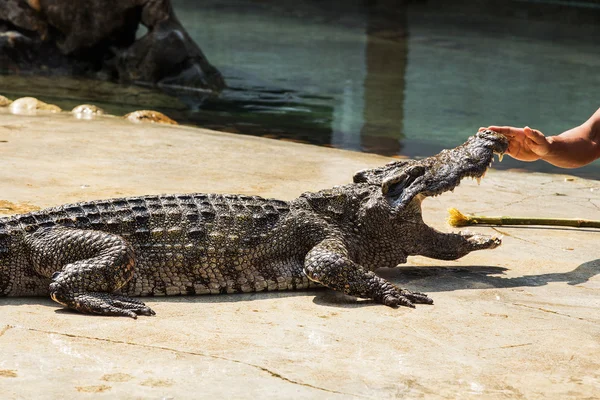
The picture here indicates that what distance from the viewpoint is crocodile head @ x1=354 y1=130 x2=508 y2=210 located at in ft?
15.2

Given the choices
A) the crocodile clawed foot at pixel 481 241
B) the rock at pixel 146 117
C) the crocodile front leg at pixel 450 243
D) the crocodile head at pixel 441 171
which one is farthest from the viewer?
the rock at pixel 146 117

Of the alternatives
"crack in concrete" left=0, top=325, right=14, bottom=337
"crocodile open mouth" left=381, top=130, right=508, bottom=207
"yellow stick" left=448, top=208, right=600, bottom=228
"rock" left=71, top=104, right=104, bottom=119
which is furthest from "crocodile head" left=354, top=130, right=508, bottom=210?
"rock" left=71, top=104, right=104, bottom=119

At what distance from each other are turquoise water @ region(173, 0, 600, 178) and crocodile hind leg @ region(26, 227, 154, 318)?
6.82 meters

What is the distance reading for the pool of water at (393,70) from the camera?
12.2m

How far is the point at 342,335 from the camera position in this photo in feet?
12.3

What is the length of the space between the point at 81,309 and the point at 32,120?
546cm

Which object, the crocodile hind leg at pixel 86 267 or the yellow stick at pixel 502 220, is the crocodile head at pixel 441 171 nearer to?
the yellow stick at pixel 502 220

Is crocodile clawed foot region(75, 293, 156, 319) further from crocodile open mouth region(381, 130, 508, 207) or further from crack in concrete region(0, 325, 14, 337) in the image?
crocodile open mouth region(381, 130, 508, 207)

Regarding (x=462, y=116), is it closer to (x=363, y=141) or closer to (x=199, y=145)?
(x=363, y=141)

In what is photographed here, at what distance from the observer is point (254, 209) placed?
4.58 metres

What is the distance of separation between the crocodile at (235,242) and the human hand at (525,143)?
0.29 metres

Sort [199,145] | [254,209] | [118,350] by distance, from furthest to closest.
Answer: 1. [199,145]
2. [254,209]
3. [118,350]

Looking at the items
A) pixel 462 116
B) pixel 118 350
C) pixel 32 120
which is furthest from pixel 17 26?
pixel 118 350

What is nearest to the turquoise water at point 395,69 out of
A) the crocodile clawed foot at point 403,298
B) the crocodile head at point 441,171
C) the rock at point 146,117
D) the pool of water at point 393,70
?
the pool of water at point 393,70
